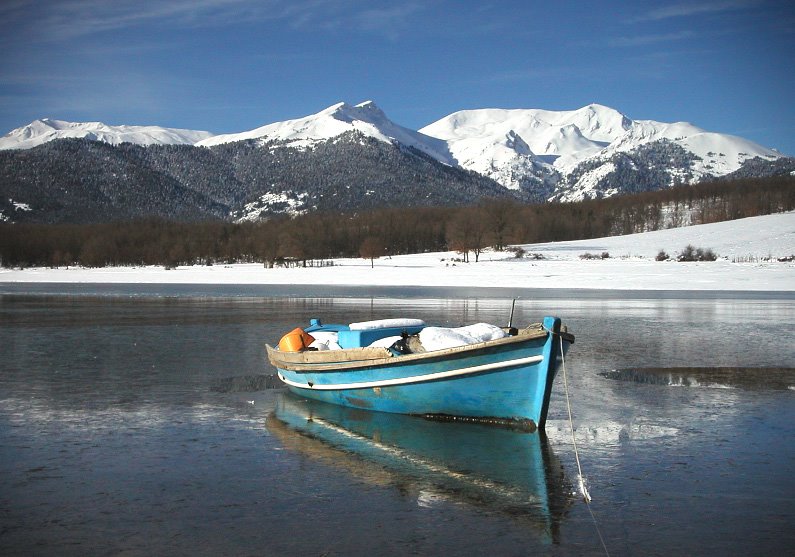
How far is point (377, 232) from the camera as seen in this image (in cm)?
16550

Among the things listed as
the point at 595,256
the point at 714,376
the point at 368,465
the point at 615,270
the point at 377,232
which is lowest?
the point at 368,465

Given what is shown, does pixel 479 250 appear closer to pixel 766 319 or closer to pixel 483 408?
pixel 766 319

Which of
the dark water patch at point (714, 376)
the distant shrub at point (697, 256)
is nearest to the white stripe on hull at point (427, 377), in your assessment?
the dark water patch at point (714, 376)

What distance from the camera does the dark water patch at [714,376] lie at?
16500 millimetres

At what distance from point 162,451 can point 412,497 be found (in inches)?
159

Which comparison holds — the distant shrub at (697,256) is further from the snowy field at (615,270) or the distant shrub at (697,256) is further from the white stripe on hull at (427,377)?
the white stripe on hull at (427,377)

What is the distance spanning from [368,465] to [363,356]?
3.47m

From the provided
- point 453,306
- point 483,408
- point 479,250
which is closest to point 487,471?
point 483,408

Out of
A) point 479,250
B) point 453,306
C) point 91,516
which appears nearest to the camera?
point 91,516

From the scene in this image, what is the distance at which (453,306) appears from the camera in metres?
37.3

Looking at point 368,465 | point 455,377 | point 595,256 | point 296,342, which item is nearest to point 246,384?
point 296,342

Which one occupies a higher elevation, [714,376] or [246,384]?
[714,376]

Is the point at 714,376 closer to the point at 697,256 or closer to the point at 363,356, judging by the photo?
the point at 363,356

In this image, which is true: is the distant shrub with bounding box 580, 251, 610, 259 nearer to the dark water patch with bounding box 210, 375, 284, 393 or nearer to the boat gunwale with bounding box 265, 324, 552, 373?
the dark water patch with bounding box 210, 375, 284, 393
